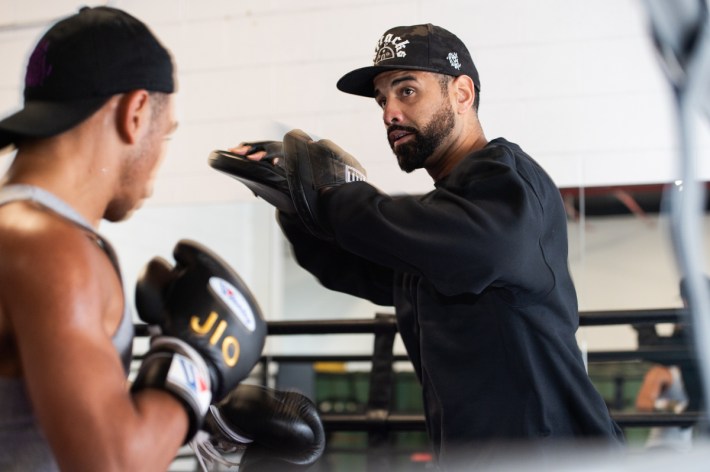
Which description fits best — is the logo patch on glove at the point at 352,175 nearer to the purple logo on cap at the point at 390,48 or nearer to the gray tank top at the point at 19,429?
the purple logo on cap at the point at 390,48

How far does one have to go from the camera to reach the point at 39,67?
1100mm

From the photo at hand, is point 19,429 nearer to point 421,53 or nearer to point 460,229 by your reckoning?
point 460,229

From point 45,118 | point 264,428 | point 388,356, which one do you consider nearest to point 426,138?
point 264,428

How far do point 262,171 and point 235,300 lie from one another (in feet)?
2.09

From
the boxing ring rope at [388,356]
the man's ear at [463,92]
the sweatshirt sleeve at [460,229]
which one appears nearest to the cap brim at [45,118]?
the sweatshirt sleeve at [460,229]

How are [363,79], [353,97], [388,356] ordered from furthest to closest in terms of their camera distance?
[353,97] < [388,356] < [363,79]

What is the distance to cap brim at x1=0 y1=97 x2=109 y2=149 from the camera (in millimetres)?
1054

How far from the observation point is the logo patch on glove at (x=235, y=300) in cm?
112

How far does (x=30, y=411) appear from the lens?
1.01m

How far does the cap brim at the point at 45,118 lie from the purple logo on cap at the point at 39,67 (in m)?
0.03

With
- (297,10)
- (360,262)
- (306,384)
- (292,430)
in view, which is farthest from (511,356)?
(306,384)

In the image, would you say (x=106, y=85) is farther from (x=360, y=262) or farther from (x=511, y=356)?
(x=360, y=262)

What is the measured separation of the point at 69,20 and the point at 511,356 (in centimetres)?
96

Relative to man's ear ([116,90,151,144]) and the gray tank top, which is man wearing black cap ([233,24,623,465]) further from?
the gray tank top
